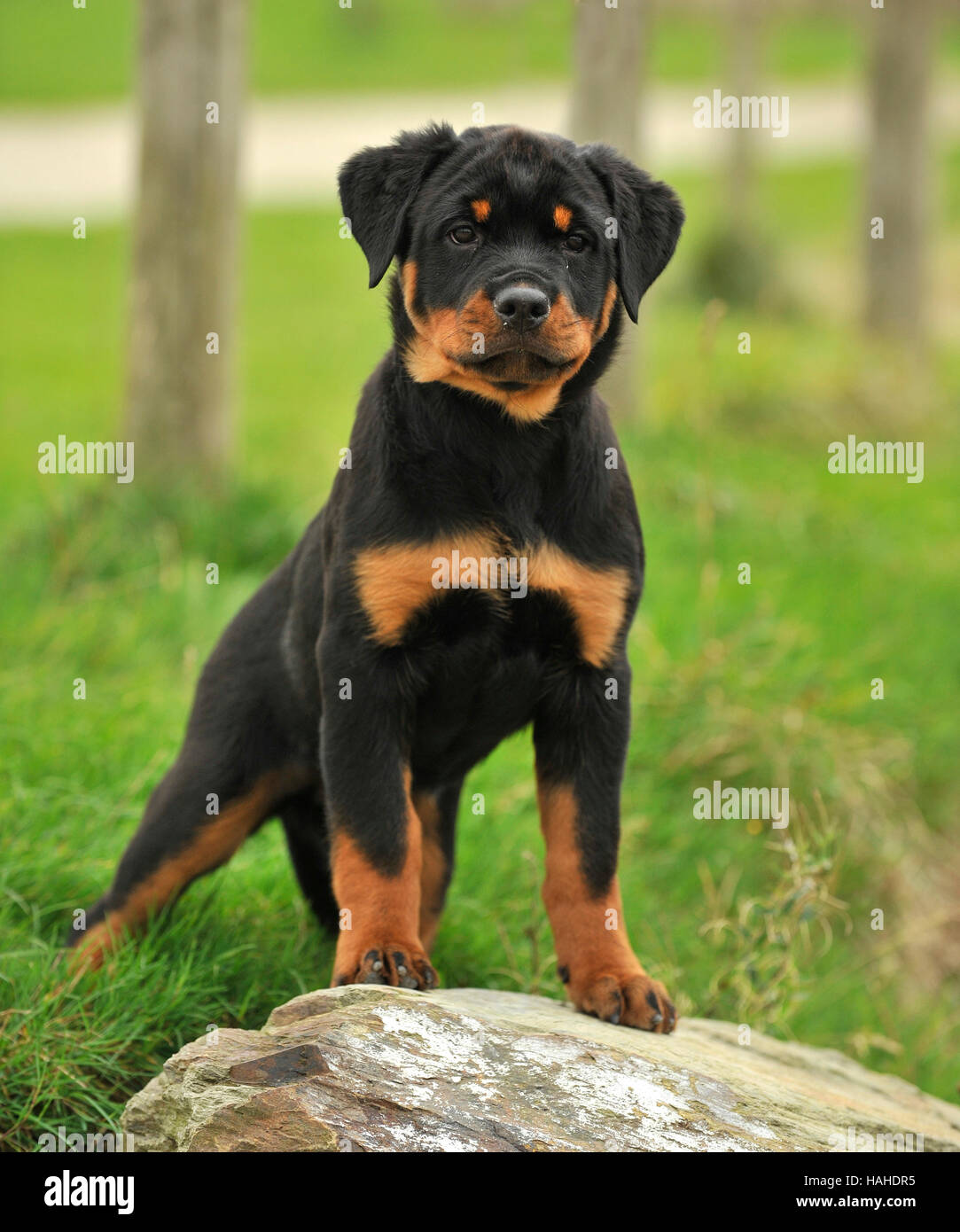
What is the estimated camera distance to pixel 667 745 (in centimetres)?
A: 530

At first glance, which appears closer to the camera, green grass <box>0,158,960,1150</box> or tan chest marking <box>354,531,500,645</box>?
tan chest marking <box>354,531,500,645</box>

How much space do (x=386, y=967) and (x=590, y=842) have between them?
522 millimetres

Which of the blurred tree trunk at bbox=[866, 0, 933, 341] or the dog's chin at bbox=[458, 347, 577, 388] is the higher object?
the blurred tree trunk at bbox=[866, 0, 933, 341]

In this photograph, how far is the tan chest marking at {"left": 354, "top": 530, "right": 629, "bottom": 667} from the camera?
294cm

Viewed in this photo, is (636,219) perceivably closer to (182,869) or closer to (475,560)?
(475,560)

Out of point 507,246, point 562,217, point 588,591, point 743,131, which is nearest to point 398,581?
point 588,591

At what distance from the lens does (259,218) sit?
59.8 ft

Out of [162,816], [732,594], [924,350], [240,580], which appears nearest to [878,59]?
[924,350]

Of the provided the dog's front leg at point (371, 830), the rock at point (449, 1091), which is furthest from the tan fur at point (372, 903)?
the rock at point (449, 1091)

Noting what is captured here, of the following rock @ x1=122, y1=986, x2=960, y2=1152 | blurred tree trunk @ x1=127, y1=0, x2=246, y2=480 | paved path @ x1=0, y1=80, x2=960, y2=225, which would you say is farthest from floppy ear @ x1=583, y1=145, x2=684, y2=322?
paved path @ x1=0, y1=80, x2=960, y2=225

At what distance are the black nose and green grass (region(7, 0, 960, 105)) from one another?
20145 millimetres

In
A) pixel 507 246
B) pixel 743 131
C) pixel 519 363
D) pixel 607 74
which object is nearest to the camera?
pixel 519 363

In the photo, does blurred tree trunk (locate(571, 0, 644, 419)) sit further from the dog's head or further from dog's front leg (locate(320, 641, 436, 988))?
dog's front leg (locate(320, 641, 436, 988))

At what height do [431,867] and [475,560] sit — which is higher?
[475,560]
